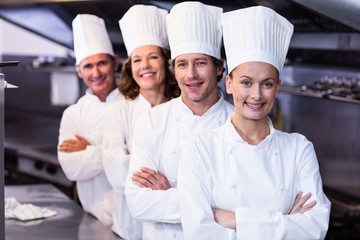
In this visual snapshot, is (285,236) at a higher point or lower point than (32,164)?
higher

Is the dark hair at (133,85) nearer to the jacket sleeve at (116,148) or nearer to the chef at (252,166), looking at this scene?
the jacket sleeve at (116,148)

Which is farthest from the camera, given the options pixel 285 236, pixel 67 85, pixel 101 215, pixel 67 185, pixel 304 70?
pixel 67 85

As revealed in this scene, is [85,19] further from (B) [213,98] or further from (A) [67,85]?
(A) [67,85]

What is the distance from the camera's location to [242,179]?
2.30 m

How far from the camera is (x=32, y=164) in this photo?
5250 mm

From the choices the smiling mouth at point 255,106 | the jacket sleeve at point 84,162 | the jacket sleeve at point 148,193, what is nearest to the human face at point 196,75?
the jacket sleeve at point 148,193

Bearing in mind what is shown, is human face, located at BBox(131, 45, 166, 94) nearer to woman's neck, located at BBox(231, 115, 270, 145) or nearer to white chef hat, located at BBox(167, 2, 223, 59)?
white chef hat, located at BBox(167, 2, 223, 59)

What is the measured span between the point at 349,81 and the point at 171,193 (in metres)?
1.71

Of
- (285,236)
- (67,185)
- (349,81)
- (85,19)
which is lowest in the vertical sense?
(67,185)

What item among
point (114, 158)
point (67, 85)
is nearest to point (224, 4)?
point (114, 158)

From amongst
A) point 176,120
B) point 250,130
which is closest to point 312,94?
point 176,120

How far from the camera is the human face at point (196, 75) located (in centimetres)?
255

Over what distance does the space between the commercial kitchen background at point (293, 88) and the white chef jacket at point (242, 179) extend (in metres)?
0.59

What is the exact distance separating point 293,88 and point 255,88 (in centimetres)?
197
